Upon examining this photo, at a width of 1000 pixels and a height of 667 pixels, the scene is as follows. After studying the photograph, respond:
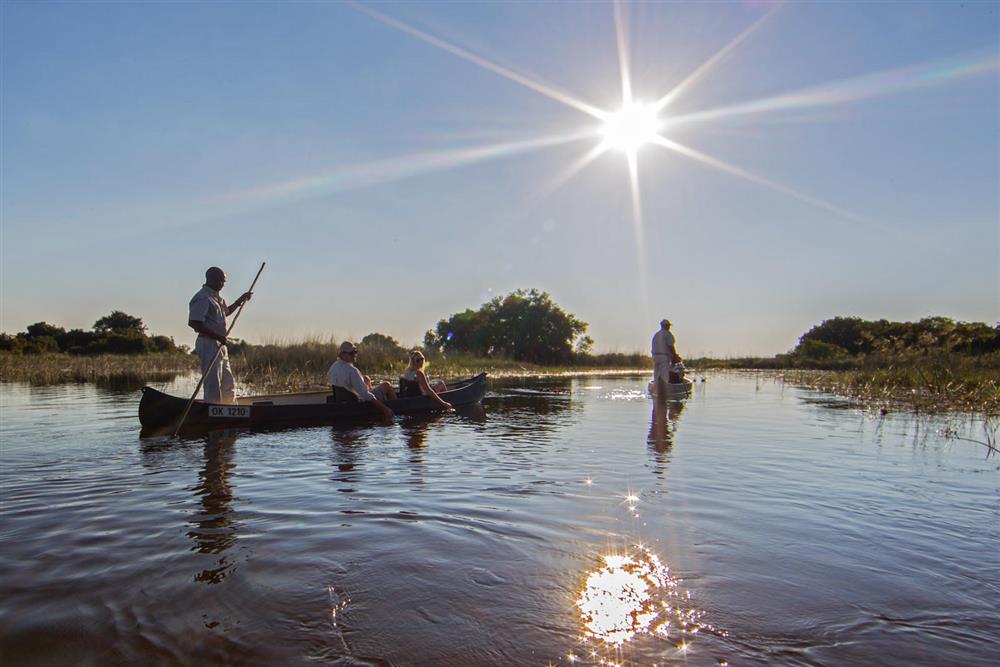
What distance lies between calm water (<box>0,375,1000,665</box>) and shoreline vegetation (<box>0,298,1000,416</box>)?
32.9ft

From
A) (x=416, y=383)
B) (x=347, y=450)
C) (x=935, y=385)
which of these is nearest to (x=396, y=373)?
(x=416, y=383)

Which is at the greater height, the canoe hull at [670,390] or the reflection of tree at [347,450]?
the canoe hull at [670,390]

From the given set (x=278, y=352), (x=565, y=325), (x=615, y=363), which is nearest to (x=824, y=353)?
(x=615, y=363)

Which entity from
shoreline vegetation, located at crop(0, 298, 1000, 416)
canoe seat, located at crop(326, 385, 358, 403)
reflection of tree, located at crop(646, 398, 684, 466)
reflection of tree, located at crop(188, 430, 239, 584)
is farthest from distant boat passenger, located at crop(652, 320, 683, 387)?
reflection of tree, located at crop(188, 430, 239, 584)

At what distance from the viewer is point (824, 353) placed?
52031 mm

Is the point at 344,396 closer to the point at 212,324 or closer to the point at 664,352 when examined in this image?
the point at 212,324

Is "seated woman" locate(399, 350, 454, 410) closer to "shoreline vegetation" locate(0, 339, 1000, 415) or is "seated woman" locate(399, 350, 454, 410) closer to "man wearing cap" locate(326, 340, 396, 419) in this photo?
"man wearing cap" locate(326, 340, 396, 419)

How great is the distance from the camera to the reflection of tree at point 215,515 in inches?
174

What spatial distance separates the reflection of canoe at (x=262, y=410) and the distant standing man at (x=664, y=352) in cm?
691

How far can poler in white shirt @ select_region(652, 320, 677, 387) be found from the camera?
730 inches

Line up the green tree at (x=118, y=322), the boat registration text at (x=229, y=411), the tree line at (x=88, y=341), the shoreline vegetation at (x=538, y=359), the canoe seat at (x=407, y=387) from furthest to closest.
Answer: the green tree at (x=118, y=322) < the tree line at (x=88, y=341) < the shoreline vegetation at (x=538, y=359) < the canoe seat at (x=407, y=387) < the boat registration text at (x=229, y=411)

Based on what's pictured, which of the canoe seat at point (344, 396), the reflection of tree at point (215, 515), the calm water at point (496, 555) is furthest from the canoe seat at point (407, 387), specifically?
the reflection of tree at point (215, 515)

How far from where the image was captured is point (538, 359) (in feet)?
194

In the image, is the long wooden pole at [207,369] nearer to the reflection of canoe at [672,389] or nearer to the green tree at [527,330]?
the reflection of canoe at [672,389]
